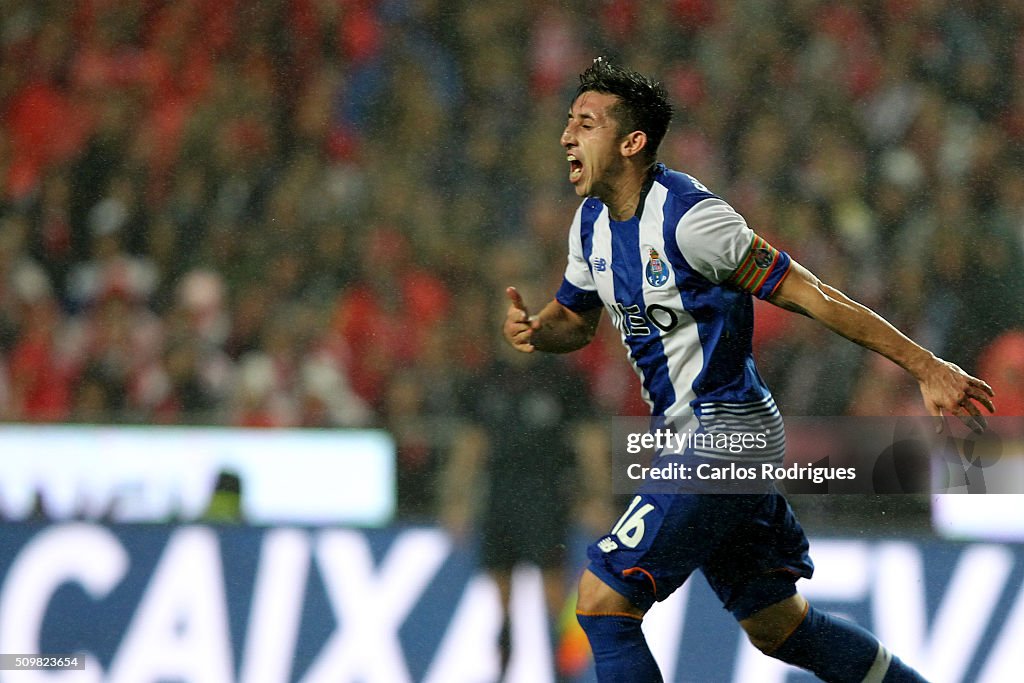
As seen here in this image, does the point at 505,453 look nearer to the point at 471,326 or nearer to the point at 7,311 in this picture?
the point at 471,326

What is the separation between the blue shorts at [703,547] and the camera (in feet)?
10.2

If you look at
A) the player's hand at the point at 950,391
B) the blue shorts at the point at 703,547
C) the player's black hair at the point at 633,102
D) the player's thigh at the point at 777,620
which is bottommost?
the player's thigh at the point at 777,620

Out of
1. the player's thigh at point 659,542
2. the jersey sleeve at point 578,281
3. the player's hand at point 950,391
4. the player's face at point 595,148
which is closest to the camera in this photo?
the player's hand at point 950,391

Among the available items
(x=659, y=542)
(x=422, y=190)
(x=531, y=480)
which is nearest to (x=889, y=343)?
(x=659, y=542)

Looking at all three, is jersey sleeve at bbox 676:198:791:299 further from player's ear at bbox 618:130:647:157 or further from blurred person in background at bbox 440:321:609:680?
blurred person in background at bbox 440:321:609:680

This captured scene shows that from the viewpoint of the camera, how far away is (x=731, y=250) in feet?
10.3

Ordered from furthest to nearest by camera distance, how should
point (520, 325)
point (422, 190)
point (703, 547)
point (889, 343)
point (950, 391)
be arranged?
point (422, 190) < point (520, 325) < point (703, 547) < point (889, 343) < point (950, 391)

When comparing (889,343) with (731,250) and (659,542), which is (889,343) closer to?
(731,250)

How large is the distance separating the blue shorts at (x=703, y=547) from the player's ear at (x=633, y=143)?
0.89 meters

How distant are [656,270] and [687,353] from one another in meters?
0.23

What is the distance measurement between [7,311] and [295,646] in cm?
239

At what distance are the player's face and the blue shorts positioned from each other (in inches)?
32.2

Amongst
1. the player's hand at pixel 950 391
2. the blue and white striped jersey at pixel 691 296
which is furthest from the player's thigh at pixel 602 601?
the player's hand at pixel 950 391

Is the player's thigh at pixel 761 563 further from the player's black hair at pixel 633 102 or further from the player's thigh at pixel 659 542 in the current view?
the player's black hair at pixel 633 102
